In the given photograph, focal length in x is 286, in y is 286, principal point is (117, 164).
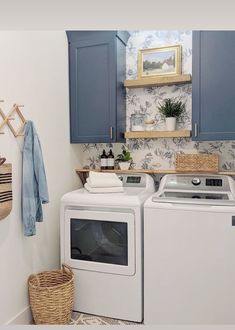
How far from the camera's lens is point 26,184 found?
2.05 metres

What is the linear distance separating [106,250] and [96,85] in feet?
4.94

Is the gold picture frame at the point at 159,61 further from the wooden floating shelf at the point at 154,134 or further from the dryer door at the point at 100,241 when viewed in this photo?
the dryer door at the point at 100,241

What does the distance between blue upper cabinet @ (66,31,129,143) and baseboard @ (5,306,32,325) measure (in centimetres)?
151

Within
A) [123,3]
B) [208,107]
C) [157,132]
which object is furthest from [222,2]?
[157,132]

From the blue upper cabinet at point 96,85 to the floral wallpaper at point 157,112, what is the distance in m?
0.20

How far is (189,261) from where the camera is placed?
2.04 metres

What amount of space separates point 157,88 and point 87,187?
122 centimetres

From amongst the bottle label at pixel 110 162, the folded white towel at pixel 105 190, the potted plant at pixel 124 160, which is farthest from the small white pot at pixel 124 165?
the folded white towel at pixel 105 190

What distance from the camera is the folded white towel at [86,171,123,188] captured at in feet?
8.36

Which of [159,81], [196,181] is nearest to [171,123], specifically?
[159,81]

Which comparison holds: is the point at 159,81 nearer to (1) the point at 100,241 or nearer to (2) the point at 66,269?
(1) the point at 100,241

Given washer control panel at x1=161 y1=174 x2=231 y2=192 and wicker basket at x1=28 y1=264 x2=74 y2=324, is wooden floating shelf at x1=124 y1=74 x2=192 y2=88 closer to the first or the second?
washer control panel at x1=161 y1=174 x2=231 y2=192

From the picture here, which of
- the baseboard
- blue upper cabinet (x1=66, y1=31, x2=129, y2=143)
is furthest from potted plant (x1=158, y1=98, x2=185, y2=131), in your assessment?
the baseboard

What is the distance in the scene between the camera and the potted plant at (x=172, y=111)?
2.70m
